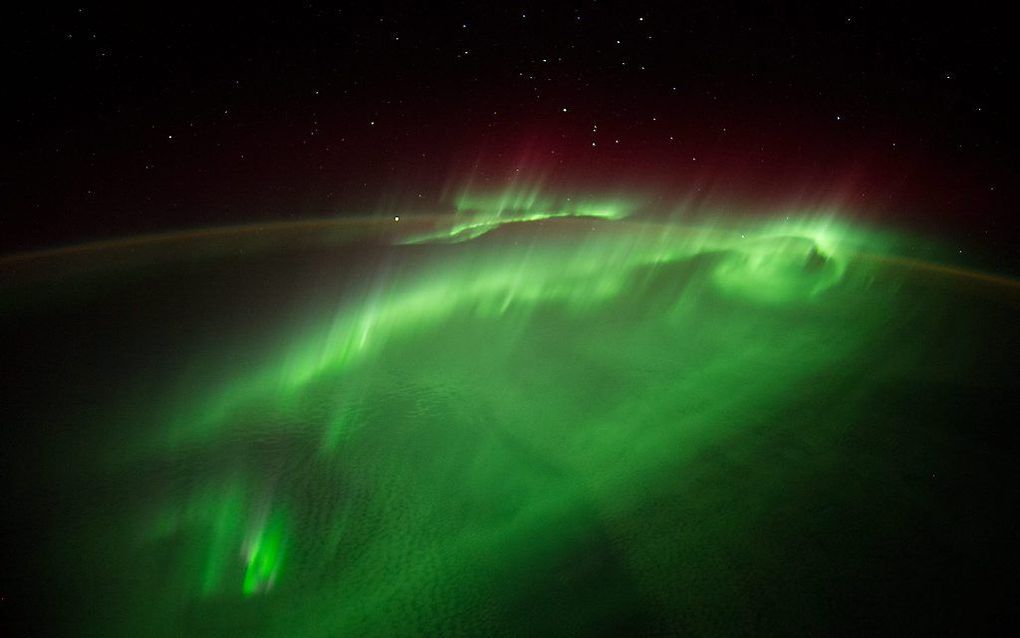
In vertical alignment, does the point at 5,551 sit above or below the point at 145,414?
below

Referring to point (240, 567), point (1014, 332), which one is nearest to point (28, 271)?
point (240, 567)

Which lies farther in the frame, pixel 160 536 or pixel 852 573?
pixel 160 536

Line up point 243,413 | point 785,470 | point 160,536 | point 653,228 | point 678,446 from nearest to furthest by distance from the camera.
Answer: point 160,536 → point 785,470 → point 678,446 → point 243,413 → point 653,228

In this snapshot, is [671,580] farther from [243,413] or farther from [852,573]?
[243,413]

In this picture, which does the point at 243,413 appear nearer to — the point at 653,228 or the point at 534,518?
the point at 534,518

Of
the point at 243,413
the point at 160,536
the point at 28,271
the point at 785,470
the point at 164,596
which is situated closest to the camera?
the point at 164,596

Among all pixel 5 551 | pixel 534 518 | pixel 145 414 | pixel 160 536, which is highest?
pixel 145 414
